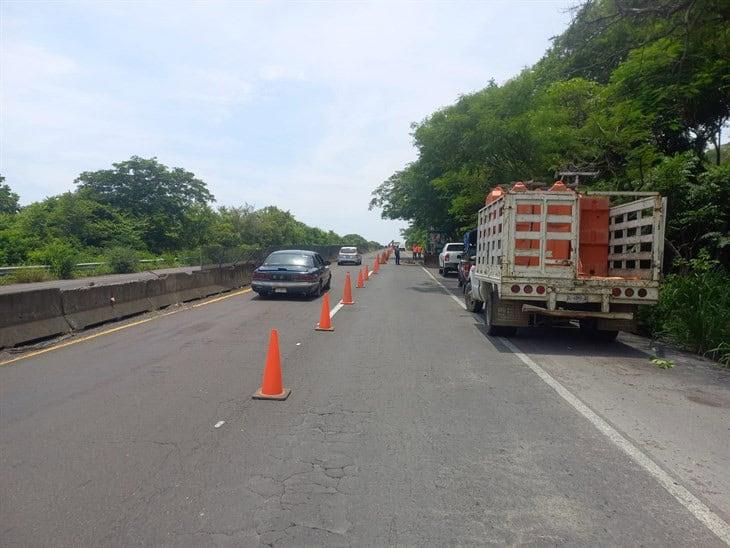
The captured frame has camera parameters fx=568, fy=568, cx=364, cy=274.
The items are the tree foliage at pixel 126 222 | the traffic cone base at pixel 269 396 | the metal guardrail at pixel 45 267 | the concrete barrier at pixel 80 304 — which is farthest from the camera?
the tree foliage at pixel 126 222

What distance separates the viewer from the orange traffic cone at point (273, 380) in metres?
6.35

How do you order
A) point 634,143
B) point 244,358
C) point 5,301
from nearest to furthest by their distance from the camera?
point 244,358 < point 5,301 < point 634,143

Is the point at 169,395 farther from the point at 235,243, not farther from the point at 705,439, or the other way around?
the point at 235,243

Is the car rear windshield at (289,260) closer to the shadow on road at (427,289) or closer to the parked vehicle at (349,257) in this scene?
the shadow on road at (427,289)

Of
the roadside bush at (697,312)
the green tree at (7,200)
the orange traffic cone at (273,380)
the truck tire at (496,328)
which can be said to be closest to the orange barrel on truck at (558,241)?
the truck tire at (496,328)

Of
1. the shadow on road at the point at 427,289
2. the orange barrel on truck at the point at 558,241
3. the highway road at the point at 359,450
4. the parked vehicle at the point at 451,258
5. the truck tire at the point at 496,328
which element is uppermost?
the orange barrel on truck at the point at 558,241

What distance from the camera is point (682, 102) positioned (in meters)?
15.9

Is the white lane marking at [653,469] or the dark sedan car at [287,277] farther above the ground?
the dark sedan car at [287,277]

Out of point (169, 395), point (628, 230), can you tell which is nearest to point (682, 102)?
point (628, 230)

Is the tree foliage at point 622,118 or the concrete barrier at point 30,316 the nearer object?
the concrete barrier at point 30,316

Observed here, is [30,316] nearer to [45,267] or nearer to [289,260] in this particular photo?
[289,260]

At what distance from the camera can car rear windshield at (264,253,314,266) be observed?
17797 mm

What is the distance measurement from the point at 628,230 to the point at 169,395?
325 inches

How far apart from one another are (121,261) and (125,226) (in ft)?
31.5
